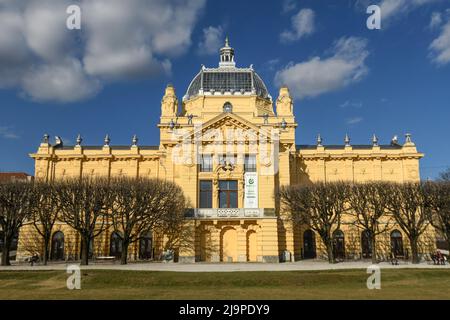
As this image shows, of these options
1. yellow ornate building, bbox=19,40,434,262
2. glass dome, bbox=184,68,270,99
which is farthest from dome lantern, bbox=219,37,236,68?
glass dome, bbox=184,68,270,99

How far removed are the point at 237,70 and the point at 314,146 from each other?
17.3 metres

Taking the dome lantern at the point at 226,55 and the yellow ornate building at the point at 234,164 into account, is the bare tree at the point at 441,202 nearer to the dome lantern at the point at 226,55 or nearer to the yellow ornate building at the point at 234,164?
the yellow ornate building at the point at 234,164

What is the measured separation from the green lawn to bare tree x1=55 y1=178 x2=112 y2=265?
1025 centimetres

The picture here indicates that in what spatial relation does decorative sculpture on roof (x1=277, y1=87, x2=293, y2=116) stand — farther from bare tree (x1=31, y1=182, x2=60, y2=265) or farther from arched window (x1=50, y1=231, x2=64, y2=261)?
arched window (x1=50, y1=231, x2=64, y2=261)

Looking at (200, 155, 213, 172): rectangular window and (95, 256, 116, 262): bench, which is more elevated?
(200, 155, 213, 172): rectangular window

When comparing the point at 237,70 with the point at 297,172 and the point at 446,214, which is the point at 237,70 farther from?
the point at 446,214

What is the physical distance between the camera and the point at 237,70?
65.5 m

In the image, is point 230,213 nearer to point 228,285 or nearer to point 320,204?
point 320,204

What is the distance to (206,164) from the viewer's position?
52.3 m

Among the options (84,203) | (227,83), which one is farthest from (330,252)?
(227,83)

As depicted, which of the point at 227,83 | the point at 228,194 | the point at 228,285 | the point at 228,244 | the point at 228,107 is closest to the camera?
the point at 228,285

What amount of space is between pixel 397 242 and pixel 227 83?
3393 cm

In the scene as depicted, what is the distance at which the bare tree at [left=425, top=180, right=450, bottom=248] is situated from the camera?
45581mm
